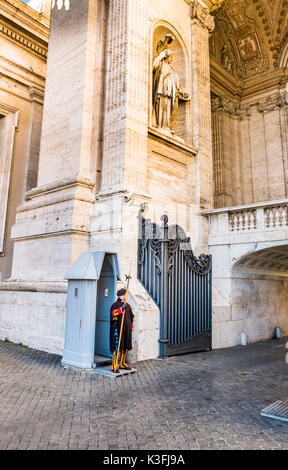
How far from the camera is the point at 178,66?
13242mm

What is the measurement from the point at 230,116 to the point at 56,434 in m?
19.3

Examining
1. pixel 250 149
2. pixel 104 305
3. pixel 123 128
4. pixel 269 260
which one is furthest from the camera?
pixel 250 149

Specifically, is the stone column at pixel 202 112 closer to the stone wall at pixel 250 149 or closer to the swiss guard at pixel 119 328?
the swiss guard at pixel 119 328

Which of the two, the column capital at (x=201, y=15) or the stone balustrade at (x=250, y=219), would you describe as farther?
the column capital at (x=201, y=15)

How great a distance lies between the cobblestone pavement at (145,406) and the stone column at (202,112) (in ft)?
17.3

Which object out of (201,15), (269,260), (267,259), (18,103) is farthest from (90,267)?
(201,15)

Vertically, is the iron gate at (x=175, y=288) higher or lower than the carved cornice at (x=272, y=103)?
lower

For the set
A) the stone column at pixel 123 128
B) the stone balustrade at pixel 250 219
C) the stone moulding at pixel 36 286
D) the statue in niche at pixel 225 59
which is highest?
the statue in niche at pixel 225 59

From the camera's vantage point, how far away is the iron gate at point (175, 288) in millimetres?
8023

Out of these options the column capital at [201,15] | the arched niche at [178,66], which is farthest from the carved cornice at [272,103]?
the arched niche at [178,66]

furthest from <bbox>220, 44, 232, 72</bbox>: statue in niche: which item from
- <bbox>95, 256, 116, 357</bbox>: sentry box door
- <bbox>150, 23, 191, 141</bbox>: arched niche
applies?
<bbox>95, 256, 116, 357</bbox>: sentry box door

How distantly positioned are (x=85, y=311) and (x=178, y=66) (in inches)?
413

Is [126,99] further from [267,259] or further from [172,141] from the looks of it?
[267,259]

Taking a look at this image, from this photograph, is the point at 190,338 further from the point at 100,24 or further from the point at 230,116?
the point at 230,116
